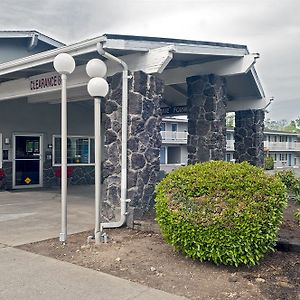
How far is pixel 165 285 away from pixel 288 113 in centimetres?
16152

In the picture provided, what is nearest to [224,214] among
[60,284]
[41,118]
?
[60,284]

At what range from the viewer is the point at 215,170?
513 cm

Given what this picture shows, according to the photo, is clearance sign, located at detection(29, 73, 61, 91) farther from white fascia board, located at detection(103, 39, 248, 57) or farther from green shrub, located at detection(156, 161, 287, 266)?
green shrub, located at detection(156, 161, 287, 266)

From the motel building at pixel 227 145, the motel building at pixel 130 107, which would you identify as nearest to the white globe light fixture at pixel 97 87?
the motel building at pixel 130 107

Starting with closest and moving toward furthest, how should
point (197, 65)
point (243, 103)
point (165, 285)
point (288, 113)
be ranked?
point (165, 285), point (197, 65), point (243, 103), point (288, 113)

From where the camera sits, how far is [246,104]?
1265cm

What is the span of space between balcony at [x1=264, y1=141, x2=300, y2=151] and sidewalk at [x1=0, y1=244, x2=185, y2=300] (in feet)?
133

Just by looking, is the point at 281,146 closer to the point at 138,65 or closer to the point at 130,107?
the point at 138,65

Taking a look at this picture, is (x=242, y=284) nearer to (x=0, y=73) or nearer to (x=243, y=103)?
(x=0, y=73)

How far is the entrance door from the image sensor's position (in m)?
14.2

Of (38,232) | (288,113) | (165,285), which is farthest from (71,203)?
(288,113)

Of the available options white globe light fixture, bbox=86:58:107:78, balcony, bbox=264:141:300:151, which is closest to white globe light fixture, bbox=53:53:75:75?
white globe light fixture, bbox=86:58:107:78

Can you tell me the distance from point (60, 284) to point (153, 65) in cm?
444

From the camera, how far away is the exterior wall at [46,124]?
45.5 ft
